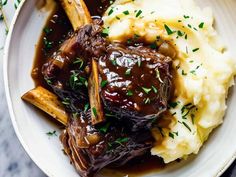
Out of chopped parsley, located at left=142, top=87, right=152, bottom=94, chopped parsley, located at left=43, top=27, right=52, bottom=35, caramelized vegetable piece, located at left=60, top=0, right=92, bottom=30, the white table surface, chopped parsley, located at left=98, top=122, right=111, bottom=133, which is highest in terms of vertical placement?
caramelized vegetable piece, located at left=60, top=0, right=92, bottom=30

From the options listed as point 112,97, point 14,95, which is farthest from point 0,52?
point 112,97

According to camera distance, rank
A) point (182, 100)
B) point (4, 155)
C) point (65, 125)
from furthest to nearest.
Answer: point (4, 155) < point (65, 125) < point (182, 100)

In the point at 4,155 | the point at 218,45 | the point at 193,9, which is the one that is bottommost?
the point at 4,155

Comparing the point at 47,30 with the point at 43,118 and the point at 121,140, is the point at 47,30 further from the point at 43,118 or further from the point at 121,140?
the point at 121,140

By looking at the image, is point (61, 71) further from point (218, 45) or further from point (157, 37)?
point (218, 45)

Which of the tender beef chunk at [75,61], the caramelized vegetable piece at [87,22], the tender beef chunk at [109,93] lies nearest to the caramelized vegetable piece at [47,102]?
the tender beef chunk at [109,93]

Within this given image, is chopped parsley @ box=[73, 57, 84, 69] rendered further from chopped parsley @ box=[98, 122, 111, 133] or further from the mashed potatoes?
chopped parsley @ box=[98, 122, 111, 133]

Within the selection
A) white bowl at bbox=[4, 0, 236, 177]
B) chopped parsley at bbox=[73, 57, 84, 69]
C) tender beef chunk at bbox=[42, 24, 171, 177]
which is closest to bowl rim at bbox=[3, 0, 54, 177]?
white bowl at bbox=[4, 0, 236, 177]
